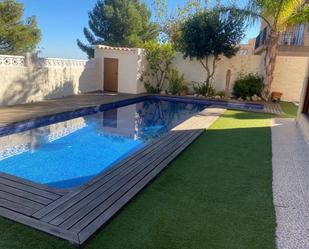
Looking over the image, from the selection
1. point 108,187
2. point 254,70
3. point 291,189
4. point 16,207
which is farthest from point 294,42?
point 16,207

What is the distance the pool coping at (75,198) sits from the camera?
2.62 meters

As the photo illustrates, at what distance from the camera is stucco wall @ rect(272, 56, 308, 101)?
13023 millimetres

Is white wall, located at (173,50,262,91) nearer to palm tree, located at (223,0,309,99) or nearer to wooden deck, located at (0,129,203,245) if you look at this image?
palm tree, located at (223,0,309,99)

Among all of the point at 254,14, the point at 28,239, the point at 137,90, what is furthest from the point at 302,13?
the point at 28,239

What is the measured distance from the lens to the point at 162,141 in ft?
18.8

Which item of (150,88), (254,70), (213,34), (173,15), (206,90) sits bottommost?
(150,88)

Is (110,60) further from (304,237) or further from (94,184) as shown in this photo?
(304,237)

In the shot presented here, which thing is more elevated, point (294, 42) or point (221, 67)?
point (294, 42)

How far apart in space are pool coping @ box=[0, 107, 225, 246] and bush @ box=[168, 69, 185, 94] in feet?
32.8

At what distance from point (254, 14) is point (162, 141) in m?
9.17

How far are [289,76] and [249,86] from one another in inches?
89.0

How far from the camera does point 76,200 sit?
3.11 meters

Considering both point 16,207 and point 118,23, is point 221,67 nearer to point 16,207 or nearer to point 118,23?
point 16,207

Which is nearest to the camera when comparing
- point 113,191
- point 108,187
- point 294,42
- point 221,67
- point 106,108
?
point 113,191
